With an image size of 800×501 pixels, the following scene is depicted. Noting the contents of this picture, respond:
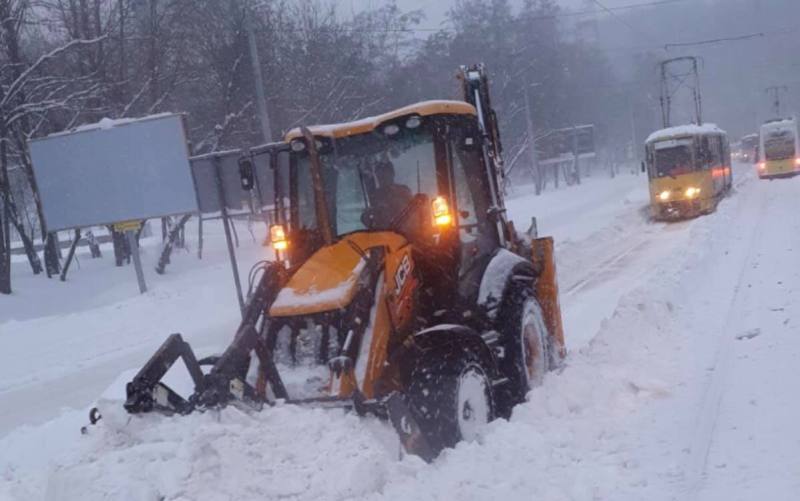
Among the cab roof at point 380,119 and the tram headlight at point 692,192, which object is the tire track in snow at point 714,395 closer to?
the cab roof at point 380,119

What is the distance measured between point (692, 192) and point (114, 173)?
17.7 m

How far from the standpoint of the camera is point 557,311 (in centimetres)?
774

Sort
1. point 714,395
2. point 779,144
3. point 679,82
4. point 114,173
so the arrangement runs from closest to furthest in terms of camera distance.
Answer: point 714,395
point 114,173
point 679,82
point 779,144

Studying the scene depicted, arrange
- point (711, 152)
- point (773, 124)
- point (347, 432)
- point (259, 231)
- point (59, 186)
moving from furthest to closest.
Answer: point (773, 124), point (259, 231), point (711, 152), point (59, 186), point (347, 432)

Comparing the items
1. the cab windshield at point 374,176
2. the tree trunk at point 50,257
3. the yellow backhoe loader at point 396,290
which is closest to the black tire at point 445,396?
the yellow backhoe loader at point 396,290

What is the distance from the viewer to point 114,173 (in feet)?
50.9

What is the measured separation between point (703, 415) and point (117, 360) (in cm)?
916

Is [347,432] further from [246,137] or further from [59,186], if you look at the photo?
[246,137]

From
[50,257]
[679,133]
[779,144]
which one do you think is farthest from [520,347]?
[779,144]

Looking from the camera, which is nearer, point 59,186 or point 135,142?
point 135,142

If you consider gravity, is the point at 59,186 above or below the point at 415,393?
above

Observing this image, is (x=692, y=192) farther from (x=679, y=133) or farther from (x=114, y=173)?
(x=114, y=173)

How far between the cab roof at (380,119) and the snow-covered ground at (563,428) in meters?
2.42

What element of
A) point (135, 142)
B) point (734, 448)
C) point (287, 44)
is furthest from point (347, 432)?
point (287, 44)
